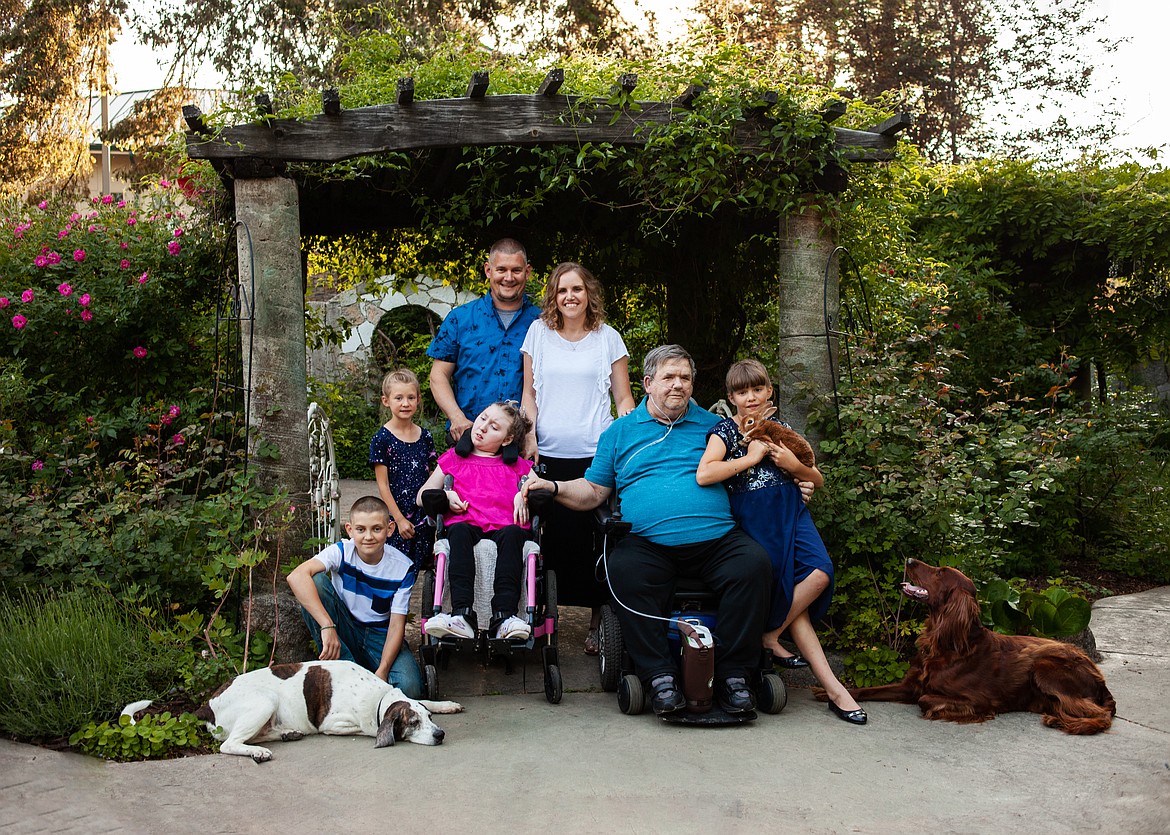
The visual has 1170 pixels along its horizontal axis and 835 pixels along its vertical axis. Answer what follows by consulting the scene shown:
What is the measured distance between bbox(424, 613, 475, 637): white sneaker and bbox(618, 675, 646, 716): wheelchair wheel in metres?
0.62

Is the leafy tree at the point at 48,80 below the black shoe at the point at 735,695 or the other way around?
the other way around

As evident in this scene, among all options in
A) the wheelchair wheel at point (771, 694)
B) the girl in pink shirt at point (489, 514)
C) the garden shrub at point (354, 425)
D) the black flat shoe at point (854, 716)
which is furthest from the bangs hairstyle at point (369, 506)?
the garden shrub at point (354, 425)

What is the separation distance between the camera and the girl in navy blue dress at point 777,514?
395 cm

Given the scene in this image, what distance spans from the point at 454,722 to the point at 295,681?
1.98ft

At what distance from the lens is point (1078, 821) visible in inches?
113

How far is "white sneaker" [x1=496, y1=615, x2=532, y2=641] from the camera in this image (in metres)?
3.72

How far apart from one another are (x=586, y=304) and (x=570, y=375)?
32 centimetres

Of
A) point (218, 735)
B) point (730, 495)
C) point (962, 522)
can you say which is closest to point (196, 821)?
point (218, 735)

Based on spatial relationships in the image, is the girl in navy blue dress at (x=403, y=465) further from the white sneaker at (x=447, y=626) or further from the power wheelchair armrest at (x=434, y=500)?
the white sneaker at (x=447, y=626)

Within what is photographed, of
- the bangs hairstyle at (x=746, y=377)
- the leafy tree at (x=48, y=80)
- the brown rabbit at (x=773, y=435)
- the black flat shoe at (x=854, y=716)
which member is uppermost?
the leafy tree at (x=48, y=80)

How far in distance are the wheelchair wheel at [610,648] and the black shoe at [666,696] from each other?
36cm

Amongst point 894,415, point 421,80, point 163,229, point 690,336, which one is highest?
point 421,80

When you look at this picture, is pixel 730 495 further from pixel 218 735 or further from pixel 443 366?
pixel 218 735

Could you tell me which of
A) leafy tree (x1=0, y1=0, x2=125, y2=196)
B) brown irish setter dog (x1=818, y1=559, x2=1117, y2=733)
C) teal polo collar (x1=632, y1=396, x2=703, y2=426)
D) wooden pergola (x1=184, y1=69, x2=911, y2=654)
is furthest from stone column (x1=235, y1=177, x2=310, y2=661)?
leafy tree (x1=0, y1=0, x2=125, y2=196)
